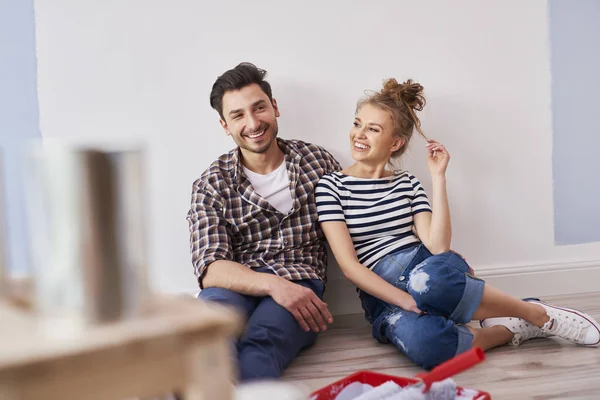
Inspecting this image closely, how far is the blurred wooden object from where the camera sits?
44cm

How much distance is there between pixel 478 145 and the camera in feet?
6.37

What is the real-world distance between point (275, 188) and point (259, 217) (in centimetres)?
10

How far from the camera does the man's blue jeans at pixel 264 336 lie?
1244mm

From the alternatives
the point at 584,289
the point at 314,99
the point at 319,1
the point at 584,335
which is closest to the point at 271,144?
the point at 314,99

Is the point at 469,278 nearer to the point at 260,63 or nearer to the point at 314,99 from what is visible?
the point at 314,99

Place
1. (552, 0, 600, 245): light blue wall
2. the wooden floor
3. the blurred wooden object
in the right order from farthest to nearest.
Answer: (552, 0, 600, 245): light blue wall < the wooden floor < the blurred wooden object

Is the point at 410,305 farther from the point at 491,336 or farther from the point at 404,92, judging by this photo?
the point at 404,92

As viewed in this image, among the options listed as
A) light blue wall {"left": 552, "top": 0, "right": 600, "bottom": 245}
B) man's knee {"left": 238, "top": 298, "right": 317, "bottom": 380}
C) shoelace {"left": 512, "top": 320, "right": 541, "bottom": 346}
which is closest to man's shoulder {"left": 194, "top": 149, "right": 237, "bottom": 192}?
man's knee {"left": 238, "top": 298, "right": 317, "bottom": 380}

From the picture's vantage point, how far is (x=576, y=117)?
Answer: 2000 millimetres

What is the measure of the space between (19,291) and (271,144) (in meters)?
1.14

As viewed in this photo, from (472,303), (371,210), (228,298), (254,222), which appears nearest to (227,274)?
(228,298)

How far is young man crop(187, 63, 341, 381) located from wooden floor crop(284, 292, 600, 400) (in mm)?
76

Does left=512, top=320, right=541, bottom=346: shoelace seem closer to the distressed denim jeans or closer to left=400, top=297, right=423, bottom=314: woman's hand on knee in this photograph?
the distressed denim jeans

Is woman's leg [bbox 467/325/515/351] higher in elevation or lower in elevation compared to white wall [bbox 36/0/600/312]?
lower
